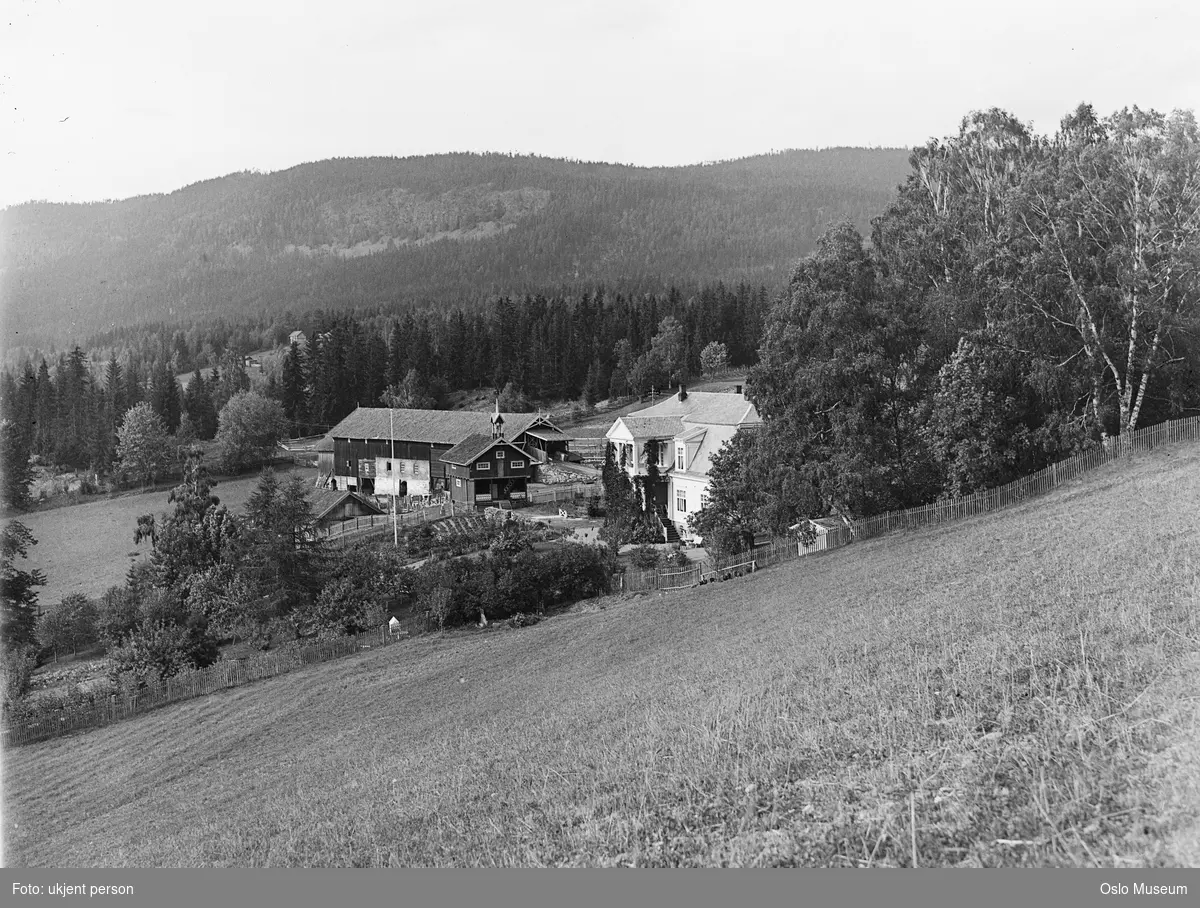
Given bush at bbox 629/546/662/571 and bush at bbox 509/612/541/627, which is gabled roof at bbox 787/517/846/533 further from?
bush at bbox 509/612/541/627

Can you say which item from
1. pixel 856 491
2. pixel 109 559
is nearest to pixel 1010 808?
pixel 856 491

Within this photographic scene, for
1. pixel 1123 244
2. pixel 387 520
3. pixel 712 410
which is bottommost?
pixel 387 520

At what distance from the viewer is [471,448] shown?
70688 mm

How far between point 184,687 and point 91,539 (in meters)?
43.6

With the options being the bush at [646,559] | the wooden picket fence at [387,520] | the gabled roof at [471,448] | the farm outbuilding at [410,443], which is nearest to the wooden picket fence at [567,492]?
the farm outbuilding at [410,443]

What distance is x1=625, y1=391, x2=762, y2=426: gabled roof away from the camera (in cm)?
5129

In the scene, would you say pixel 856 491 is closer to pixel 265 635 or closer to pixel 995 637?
pixel 995 637

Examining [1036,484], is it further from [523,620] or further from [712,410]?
[712,410]

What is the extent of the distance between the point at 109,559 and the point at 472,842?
5863cm

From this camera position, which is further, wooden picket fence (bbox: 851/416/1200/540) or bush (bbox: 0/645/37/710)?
wooden picket fence (bbox: 851/416/1200/540)

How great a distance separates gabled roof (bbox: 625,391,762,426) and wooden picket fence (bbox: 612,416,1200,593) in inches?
523

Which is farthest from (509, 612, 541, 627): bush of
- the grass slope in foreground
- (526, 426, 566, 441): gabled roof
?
(526, 426, 566, 441): gabled roof

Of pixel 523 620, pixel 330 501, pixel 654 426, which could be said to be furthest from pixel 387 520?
pixel 523 620

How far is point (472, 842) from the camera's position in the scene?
10000 mm
